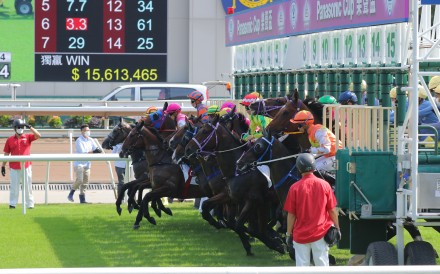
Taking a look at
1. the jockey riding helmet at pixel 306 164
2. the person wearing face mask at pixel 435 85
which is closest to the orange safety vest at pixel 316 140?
the person wearing face mask at pixel 435 85

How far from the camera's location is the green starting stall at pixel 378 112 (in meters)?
9.68

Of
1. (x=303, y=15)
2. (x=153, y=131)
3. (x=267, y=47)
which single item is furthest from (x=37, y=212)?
(x=303, y=15)

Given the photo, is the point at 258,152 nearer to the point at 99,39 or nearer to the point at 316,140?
the point at 316,140

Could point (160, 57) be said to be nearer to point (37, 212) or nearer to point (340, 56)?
point (37, 212)

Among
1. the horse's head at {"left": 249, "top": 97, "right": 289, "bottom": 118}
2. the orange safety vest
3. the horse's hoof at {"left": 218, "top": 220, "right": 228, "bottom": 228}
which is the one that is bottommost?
the horse's hoof at {"left": 218, "top": 220, "right": 228, "bottom": 228}

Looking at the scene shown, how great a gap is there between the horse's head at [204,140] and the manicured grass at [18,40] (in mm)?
11586

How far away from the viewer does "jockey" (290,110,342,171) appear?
11570mm

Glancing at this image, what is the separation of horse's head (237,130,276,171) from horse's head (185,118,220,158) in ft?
4.77

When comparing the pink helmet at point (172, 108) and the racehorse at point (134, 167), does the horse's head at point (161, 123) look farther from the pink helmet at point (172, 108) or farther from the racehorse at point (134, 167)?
the racehorse at point (134, 167)

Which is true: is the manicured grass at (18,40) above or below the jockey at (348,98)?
above

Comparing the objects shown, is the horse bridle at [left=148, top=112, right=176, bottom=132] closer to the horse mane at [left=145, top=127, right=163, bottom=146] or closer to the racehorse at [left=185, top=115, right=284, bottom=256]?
the horse mane at [left=145, top=127, right=163, bottom=146]

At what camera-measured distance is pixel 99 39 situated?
77.8ft

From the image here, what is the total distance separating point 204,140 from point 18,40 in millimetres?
12398

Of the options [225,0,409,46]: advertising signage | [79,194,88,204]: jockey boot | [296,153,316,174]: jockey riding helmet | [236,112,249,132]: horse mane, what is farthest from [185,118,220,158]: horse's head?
[79,194,88,204]: jockey boot
